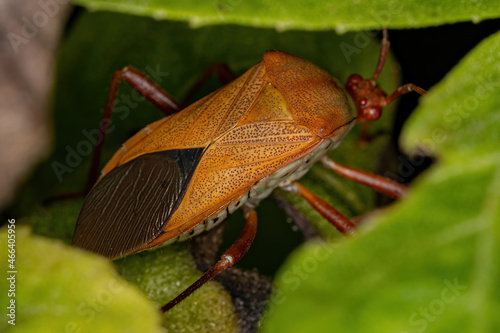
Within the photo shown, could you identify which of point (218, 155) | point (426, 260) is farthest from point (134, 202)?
point (426, 260)

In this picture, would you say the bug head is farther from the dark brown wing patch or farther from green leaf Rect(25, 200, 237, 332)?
green leaf Rect(25, 200, 237, 332)

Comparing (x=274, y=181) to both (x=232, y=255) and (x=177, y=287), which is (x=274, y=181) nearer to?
(x=232, y=255)

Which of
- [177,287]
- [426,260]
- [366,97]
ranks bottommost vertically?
[177,287]

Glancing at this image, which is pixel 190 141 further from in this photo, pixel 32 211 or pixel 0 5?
pixel 0 5

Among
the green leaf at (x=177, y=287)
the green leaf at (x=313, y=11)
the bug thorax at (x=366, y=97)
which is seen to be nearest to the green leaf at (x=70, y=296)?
the green leaf at (x=177, y=287)

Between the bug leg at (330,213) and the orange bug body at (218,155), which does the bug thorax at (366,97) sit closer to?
the orange bug body at (218,155)

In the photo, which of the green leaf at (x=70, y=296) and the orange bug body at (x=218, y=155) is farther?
the orange bug body at (x=218, y=155)
